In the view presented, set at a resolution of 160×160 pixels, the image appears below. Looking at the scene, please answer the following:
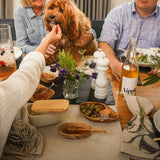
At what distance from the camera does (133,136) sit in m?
0.77

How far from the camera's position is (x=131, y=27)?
6.14ft

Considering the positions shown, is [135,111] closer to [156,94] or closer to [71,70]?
[156,94]

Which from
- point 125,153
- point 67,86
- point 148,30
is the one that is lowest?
point 125,153

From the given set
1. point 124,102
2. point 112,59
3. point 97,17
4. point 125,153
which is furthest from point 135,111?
point 97,17

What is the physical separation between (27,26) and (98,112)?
142 cm

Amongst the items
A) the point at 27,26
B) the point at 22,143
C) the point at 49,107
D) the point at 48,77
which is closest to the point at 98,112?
the point at 49,107

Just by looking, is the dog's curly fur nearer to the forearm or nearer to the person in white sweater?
the forearm

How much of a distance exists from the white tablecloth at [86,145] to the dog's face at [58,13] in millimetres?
754

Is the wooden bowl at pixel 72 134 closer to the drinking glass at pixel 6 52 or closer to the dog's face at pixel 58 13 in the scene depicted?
the drinking glass at pixel 6 52

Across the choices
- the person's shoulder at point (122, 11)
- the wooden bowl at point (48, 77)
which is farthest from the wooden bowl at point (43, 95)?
the person's shoulder at point (122, 11)

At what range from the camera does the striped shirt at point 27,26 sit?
1.94 m

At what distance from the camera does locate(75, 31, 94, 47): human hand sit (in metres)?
1.48

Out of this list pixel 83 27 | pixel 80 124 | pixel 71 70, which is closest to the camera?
pixel 80 124

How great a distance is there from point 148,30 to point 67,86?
1.20 m
